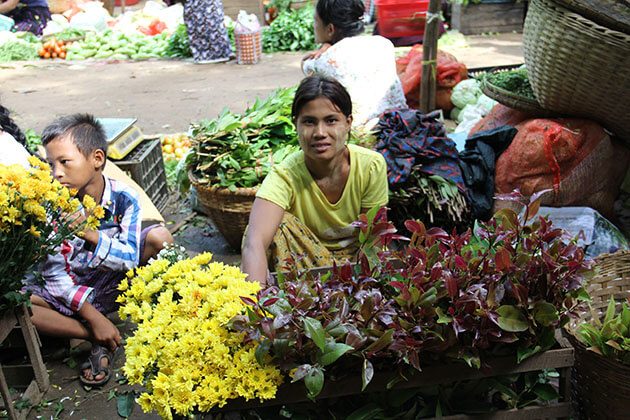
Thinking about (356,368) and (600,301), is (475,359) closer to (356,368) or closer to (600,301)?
(356,368)

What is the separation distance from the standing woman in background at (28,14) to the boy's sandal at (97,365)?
10.4 meters

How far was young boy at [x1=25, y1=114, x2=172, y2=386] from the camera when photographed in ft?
9.74

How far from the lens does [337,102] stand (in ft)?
8.57

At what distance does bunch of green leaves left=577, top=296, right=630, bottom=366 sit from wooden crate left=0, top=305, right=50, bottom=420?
209 centimetres

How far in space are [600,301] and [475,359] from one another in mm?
1046

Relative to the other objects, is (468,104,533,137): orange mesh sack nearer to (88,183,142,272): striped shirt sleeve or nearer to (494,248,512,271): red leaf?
(88,183,142,272): striped shirt sleeve

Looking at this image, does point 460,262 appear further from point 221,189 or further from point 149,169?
point 149,169

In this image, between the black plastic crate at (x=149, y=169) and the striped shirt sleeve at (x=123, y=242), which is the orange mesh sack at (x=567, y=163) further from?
the black plastic crate at (x=149, y=169)

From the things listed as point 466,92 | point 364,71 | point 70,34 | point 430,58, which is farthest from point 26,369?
point 70,34

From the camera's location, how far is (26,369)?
2922 mm

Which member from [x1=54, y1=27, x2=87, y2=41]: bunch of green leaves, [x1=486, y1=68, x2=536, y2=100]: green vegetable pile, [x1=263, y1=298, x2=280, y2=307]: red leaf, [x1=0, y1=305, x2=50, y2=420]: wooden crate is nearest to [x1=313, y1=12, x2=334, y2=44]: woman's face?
[x1=486, y1=68, x2=536, y2=100]: green vegetable pile

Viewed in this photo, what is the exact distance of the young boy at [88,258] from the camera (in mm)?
2969

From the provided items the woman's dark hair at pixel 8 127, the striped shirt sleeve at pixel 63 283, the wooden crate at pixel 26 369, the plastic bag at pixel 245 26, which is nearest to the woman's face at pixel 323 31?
the woman's dark hair at pixel 8 127

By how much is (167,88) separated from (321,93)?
6.57 m
